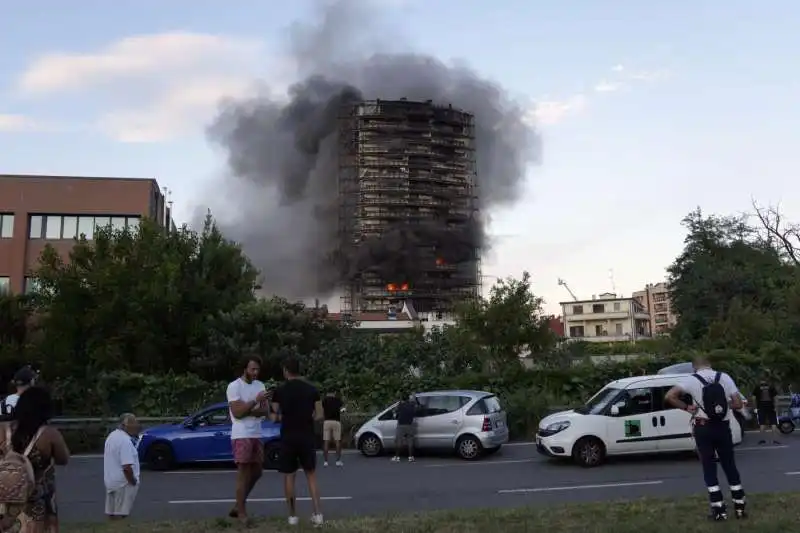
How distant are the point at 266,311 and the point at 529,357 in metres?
11.7

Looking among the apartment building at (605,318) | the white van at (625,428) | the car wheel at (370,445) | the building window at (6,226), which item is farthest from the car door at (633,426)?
the apartment building at (605,318)

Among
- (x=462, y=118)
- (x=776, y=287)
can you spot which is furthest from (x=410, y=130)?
(x=776, y=287)

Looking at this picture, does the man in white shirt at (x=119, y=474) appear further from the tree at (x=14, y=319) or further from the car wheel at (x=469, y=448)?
the tree at (x=14, y=319)

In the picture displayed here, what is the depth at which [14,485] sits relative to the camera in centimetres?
521

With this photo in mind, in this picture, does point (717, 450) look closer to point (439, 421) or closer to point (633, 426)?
point (633, 426)

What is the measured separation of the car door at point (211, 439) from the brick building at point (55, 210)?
32253 millimetres

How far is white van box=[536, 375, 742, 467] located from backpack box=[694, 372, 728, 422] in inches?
278

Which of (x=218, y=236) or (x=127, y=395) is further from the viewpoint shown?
(x=218, y=236)

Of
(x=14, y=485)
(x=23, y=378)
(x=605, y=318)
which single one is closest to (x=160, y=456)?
(x=23, y=378)

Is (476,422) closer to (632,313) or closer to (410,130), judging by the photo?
(410,130)

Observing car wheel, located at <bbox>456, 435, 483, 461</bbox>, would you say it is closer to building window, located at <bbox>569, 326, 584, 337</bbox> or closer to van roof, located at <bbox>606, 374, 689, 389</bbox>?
van roof, located at <bbox>606, 374, 689, 389</bbox>

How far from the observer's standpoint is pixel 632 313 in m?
110

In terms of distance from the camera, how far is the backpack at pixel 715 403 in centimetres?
711

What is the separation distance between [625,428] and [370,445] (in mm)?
6191
